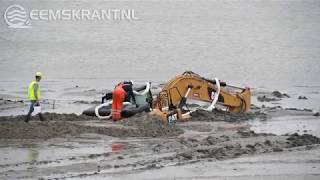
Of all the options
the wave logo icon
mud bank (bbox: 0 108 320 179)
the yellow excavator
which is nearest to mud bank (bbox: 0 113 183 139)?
mud bank (bbox: 0 108 320 179)

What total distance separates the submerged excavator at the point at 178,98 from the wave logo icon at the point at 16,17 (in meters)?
44.6

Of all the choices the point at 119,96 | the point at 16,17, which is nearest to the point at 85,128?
the point at 119,96

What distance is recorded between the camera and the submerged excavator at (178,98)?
1745 cm

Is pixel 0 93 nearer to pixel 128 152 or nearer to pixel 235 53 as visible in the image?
pixel 128 152

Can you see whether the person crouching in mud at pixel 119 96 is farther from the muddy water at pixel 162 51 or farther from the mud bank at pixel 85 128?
the muddy water at pixel 162 51

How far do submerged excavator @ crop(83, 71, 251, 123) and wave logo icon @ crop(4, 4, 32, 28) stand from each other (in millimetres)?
44627

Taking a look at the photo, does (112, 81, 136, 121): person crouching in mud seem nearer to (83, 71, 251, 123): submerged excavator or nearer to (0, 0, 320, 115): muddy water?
(83, 71, 251, 123): submerged excavator

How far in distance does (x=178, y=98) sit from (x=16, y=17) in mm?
56867

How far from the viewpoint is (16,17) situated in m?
73.1

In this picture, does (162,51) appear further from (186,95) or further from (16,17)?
(16,17)

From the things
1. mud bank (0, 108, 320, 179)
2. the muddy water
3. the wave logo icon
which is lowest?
mud bank (0, 108, 320, 179)

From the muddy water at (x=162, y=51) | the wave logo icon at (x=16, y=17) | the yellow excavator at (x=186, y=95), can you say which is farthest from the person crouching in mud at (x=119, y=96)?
the wave logo icon at (x=16, y=17)

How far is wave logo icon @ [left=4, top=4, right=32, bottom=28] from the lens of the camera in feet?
211

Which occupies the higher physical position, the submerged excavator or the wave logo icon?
the wave logo icon
